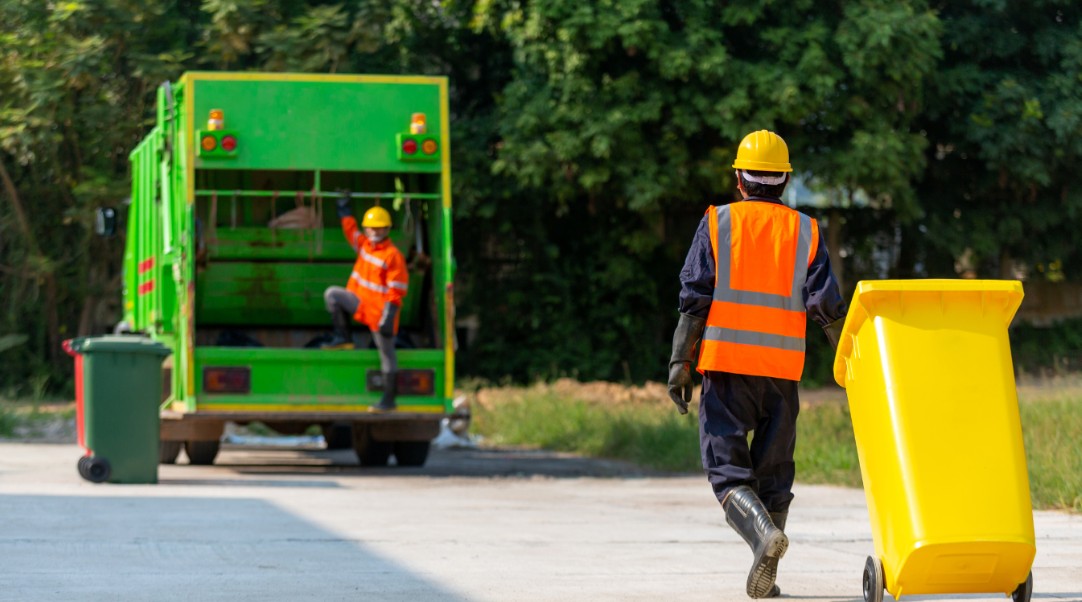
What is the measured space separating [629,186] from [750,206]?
12.8 metres

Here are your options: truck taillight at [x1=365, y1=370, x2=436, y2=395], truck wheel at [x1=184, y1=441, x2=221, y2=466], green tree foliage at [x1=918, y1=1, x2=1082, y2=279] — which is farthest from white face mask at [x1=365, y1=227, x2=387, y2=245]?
green tree foliage at [x1=918, y1=1, x2=1082, y2=279]

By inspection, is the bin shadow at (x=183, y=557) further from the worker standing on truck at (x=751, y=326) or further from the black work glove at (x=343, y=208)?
the black work glove at (x=343, y=208)

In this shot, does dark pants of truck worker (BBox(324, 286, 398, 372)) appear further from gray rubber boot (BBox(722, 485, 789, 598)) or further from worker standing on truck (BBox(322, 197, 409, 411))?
gray rubber boot (BBox(722, 485, 789, 598))

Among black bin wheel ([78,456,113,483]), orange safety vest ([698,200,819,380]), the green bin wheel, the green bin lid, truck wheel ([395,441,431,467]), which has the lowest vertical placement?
truck wheel ([395,441,431,467])

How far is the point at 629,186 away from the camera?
724 inches

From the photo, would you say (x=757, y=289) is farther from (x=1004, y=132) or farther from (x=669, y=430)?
(x=1004, y=132)

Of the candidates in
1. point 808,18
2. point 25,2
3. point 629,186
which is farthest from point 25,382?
point 808,18

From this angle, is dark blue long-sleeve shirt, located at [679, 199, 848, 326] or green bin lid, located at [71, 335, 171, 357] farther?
green bin lid, located at [71, 335, 171, 357]

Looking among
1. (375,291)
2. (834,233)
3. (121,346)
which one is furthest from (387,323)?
(834,233)

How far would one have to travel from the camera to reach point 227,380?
11797 millimetres

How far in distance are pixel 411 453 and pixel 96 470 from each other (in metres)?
3.17

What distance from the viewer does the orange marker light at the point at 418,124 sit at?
474 inches

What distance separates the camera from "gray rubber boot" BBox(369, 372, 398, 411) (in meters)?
11.8

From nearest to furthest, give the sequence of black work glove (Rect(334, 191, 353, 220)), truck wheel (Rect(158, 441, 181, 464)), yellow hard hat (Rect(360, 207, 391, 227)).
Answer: yellow hard hat (Rect(360, 207, 391, 227)) < black work glove (Rect(334, 191, 353, 220)) < truck wheel (Rect(158, 441, 181, 464))
